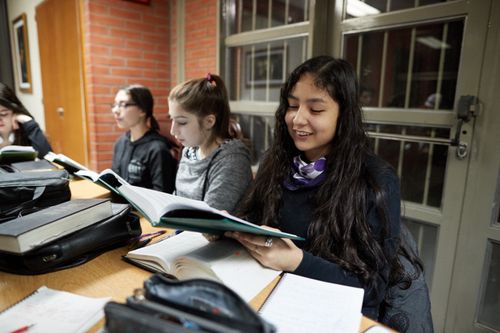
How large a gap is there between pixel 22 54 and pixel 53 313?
197 inches

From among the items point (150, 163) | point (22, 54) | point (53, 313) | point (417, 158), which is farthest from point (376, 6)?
point (22, 54)

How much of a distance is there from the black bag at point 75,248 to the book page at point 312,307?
0.51m

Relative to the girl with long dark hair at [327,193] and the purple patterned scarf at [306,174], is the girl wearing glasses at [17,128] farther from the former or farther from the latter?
the purple patterned scarf at [306,174]

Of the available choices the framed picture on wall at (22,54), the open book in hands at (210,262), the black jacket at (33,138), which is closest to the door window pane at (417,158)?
the open book in hands at (210,262)

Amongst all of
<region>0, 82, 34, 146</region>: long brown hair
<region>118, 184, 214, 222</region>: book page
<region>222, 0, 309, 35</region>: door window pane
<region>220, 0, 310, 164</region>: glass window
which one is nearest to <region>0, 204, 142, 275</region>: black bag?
<region>118, 184, 214, 222</region>: book page

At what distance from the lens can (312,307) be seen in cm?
65

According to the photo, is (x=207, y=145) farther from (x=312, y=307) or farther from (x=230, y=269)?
(x=312, y=307)

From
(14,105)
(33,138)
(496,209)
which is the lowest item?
(496,209)

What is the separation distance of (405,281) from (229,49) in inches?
90.0

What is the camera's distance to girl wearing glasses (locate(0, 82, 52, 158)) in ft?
6.36

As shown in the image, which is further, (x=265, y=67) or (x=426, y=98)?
(x=265, y=67)

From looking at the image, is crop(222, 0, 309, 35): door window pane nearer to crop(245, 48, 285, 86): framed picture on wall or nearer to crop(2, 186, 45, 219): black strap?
crop(245, 48, 285, 86): framed picture on wall

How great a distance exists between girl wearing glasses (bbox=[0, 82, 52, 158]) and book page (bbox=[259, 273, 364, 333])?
1.91 m

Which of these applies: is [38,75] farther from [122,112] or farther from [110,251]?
[110,251]
